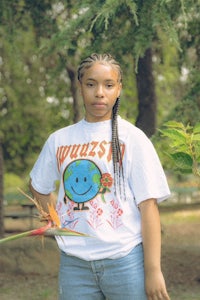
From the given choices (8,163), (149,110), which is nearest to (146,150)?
(149,110)

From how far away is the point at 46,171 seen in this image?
2.88 m

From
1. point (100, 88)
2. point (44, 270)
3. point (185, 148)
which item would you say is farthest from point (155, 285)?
point (44, 270)

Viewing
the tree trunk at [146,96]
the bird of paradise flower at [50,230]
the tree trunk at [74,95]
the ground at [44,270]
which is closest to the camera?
the bird of paradise flower at [50,230]

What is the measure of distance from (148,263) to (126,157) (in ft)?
1.40

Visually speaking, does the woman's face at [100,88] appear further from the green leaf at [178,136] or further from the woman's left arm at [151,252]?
the woman's left arm at [151,252]

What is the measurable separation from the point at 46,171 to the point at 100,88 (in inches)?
18.4

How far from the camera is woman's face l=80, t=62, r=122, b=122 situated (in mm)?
2678

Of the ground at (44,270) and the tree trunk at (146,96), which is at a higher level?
the tree trunk at (146,96)

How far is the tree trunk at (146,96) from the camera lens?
29.0 ft

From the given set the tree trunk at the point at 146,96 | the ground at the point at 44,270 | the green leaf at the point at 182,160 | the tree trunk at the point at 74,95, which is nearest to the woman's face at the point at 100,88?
the green leaf at the point at 182,160

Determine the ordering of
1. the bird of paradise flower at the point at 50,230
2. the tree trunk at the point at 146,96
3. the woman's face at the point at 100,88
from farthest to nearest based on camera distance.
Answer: the tree trunk at the point at 146,96 < the woman's face at the point at 100,88 < the bird of paradise flower at the point at 50,230

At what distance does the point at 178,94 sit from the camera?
21891 mm

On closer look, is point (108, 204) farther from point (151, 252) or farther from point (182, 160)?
point (182, 160)

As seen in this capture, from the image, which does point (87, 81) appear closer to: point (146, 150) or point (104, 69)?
point (104, 69)
